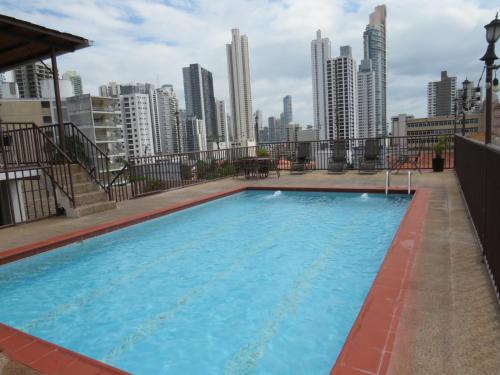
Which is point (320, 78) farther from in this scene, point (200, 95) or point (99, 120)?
point (99, 120)

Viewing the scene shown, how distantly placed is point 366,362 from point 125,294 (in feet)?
8.85

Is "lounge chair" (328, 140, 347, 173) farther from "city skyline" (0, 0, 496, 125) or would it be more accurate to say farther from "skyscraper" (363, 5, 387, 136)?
"skyscraper" (363, 5, 387, 136)

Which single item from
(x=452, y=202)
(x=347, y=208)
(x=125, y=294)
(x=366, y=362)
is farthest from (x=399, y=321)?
(x=347, y=208)

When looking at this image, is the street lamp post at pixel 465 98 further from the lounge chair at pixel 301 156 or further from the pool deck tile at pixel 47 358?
the pool deck tile at pixel 47 358

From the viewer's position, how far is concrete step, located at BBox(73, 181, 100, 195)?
710 cm

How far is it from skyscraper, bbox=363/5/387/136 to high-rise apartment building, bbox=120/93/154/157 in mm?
52631

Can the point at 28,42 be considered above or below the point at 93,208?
above

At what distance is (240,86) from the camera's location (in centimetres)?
3353

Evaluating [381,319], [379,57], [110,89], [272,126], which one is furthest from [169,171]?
[110,89]

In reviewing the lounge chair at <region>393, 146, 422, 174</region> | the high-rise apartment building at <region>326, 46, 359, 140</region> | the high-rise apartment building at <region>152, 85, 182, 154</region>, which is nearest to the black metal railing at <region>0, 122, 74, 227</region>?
the lounge chair at <region>393, 146, 422, 174</region>

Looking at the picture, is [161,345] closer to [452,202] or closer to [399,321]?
[399,321]

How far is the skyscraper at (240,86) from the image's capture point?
3359cm

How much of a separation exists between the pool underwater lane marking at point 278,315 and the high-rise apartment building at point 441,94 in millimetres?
30376

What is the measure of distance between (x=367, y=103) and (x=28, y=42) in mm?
30191
